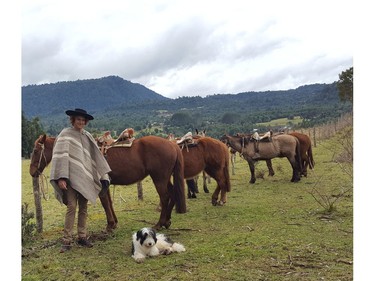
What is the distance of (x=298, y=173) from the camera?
13438 mm

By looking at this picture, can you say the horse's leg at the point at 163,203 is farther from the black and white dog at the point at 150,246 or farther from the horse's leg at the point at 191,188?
the horse's leg at the point at 191,188

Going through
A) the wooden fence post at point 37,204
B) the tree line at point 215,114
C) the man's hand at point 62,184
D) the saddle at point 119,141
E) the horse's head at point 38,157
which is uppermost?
the tree line at point 215,114

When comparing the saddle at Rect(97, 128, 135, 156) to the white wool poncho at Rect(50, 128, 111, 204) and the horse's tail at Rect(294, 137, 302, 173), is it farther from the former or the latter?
the horse's tail at Rect(294, 137, 302, 173)

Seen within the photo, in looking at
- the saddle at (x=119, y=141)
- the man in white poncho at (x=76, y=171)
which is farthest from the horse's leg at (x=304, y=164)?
the man in white poncho at (x=76, y=171)

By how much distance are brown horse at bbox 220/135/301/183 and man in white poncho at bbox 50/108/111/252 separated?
8.67 metres

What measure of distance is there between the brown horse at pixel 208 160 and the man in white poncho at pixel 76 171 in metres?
3.21

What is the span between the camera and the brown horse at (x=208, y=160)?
29.8 ft

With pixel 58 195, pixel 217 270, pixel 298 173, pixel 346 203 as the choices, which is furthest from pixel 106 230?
pixel 298 173

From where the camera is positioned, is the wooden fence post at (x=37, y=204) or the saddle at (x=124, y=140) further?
the wooden fence post at (x=37, y=204)

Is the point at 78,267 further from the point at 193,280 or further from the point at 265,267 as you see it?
the point at 265,267

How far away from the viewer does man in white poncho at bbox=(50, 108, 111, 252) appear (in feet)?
18.8

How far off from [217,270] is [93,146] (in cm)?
294

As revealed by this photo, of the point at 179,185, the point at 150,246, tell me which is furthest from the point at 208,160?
the point at 150,246

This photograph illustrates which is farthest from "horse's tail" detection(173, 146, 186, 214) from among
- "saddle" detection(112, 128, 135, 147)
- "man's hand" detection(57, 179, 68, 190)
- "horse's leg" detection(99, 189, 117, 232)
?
"man's hand" detection(57, 179, 68, 190)
